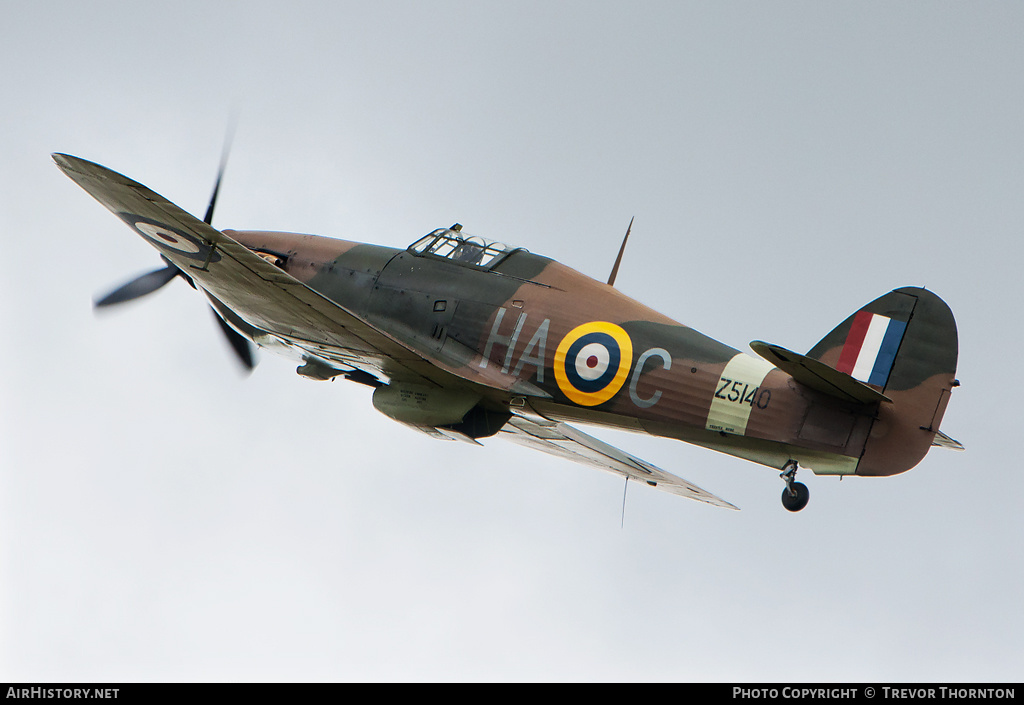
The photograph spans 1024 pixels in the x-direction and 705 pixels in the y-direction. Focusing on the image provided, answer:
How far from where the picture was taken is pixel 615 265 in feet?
38.8

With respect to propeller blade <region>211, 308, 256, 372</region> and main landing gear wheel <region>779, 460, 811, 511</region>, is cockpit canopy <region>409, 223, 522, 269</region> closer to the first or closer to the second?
propeller blade <region>211, 308, 256, 372</region>

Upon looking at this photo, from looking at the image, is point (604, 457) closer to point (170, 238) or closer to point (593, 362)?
point (593, 362)

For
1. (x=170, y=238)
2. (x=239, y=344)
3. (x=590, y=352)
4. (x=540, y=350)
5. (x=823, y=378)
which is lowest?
(x=239, y=344)

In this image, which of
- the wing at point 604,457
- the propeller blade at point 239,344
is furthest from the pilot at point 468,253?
the propeller blade at point 239,344

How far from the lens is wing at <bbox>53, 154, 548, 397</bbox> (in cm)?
985

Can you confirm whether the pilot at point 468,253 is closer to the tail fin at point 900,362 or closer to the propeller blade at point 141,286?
the propeller blade at point 141,286

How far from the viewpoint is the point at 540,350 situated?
35.3 feet

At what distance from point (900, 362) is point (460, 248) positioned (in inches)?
191

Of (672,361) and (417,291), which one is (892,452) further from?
(417,291)

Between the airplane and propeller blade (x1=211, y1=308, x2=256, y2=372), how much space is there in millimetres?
434

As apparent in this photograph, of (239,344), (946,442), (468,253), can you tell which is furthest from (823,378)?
(239,344)

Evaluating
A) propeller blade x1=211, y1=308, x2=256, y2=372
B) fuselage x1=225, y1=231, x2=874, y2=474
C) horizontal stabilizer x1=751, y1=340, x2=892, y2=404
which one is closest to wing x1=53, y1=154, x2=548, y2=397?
fuselage x1=225, y1=231, x2=874, y2=474
